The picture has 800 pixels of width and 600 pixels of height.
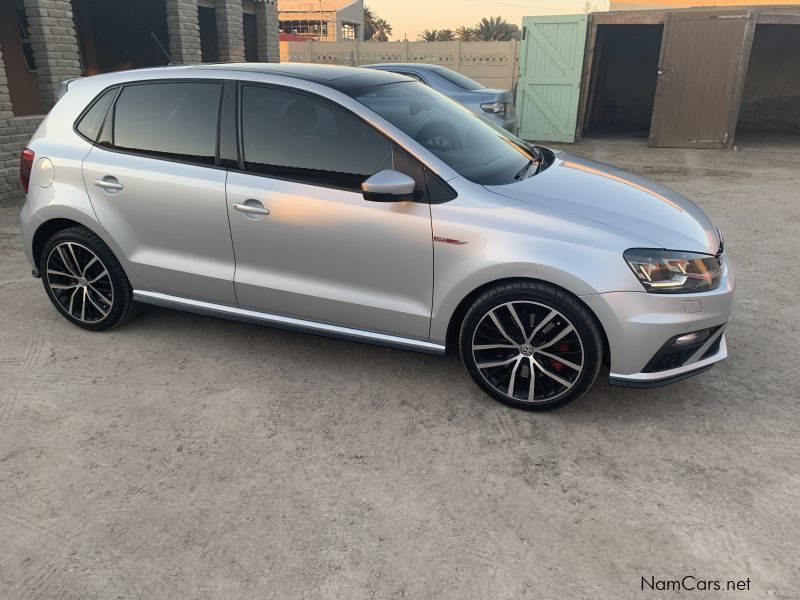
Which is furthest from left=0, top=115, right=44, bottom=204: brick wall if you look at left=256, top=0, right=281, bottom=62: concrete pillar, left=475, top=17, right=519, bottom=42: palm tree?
left=475, top=17, right=519, bottom=42: palm tree

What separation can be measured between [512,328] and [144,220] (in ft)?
7.83

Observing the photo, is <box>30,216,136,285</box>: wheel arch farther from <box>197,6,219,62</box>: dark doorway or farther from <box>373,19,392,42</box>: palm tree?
<box>373,19,392,42</box>: palm tree

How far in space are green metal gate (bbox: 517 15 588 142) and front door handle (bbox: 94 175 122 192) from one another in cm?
1184

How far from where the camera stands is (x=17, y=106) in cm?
1191

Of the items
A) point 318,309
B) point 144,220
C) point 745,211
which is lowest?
point 745,211

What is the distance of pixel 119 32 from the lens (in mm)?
13266

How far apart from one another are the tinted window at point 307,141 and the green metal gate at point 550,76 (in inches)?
453

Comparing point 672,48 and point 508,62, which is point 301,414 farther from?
point 508,62

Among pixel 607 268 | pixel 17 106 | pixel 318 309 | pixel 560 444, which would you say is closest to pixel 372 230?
pixel 318 309

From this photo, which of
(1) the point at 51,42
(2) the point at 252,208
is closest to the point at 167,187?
(2) the point at 252,208

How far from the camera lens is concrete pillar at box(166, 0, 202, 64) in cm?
1123

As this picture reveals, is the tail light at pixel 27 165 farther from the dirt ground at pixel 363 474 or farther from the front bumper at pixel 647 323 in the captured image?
the front bumper at pixel 647 323

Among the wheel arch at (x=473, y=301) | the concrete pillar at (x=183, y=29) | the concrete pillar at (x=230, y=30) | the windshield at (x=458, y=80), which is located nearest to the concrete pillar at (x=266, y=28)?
the concrete pillar at (x=230, y=30)

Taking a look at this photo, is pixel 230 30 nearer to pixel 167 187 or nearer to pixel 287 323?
pixel 167 187
